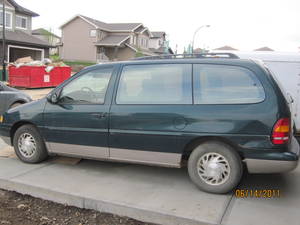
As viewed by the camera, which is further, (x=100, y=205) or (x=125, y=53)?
(x=125, y=53)

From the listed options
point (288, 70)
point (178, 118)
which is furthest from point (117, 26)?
point (178, 118)

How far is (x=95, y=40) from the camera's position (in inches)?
1800

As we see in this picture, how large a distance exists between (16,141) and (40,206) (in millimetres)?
1686

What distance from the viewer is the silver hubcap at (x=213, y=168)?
12.4ft

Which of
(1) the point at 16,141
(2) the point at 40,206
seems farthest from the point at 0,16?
(2) the point at 40,206

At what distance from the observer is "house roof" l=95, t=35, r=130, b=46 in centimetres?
4569

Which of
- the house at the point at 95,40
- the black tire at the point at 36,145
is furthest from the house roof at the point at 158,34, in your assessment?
the black tire at the point at 36,145

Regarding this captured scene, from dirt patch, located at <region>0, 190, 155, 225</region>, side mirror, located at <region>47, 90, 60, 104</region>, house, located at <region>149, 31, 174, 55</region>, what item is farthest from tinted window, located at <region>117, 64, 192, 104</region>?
house, located at <region>149, 31, 174, 55</region>

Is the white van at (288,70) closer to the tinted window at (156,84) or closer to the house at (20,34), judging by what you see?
the tinted window at (156,84)

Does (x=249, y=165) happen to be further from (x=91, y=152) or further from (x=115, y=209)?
(x=91, y=152)

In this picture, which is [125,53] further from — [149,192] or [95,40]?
[149,192]

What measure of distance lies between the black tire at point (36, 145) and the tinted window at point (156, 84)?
156 cm

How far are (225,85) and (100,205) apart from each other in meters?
2.11

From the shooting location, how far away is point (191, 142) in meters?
3.87
